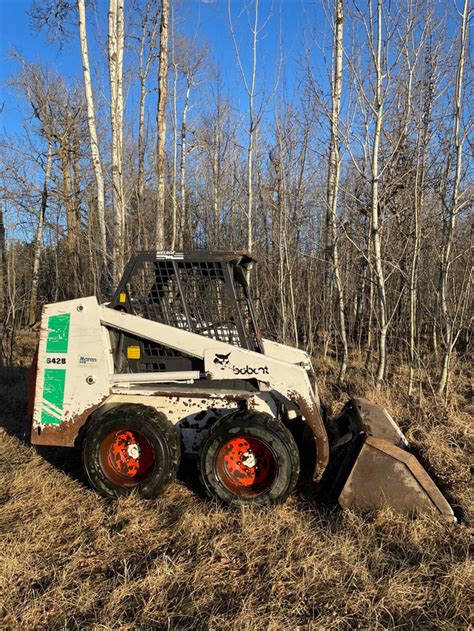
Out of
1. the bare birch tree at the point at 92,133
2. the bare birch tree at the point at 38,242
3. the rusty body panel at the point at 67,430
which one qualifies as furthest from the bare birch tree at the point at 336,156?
the bare birch tree at the point at 38,242

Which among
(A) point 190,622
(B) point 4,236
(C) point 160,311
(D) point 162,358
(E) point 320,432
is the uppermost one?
(B) point 4,236

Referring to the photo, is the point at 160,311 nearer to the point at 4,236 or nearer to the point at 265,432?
the point at 265,432

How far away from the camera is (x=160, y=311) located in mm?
3721

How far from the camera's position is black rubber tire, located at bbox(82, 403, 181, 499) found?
336cm

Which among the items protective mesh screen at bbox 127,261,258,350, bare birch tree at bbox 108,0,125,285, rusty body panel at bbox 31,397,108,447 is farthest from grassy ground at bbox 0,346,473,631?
bare birch tree at bbox 108,0,125,285

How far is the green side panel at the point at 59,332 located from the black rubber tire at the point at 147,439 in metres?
0.69

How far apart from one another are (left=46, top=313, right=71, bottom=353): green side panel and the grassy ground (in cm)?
119

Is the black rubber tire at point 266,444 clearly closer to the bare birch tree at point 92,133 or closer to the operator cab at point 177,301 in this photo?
the operator cab at point 177,301

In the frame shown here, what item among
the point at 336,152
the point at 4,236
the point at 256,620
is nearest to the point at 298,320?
the point at 336,152

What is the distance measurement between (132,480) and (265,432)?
1215 millimetres

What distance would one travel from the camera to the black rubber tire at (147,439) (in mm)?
3357

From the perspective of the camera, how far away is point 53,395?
364 cm

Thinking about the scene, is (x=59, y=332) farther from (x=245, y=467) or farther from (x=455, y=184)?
(x=455, y=184)

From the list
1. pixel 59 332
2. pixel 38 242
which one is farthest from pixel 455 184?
pixel 38 242
